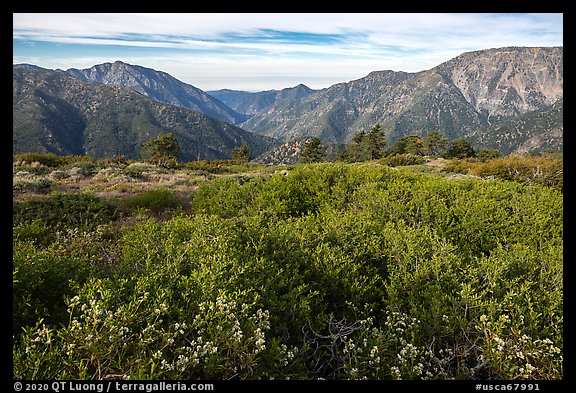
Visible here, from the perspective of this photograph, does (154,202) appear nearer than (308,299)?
No

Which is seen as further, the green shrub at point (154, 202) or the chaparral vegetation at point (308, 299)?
the green shrub at point (154, 202)

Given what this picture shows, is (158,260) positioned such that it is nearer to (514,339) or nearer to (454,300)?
(454,300)

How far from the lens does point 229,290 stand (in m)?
4.16

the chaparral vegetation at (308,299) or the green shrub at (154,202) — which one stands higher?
the chaparral vegetation at (308,299)

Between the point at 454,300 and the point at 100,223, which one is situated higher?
the point at 454,300

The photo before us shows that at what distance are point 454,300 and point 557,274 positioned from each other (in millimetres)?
2265

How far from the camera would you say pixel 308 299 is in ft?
17.0

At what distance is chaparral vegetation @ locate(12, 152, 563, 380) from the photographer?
3.24 meters

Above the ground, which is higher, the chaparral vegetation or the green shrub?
the chaparral vegetation

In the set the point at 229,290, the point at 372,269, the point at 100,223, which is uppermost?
the point at 229,290

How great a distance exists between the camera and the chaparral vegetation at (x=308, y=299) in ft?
10.6

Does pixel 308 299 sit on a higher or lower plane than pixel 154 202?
higher

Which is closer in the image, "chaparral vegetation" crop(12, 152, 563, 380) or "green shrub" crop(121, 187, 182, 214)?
"chaparral vegetation" crop(12, 152, 563, 380)
